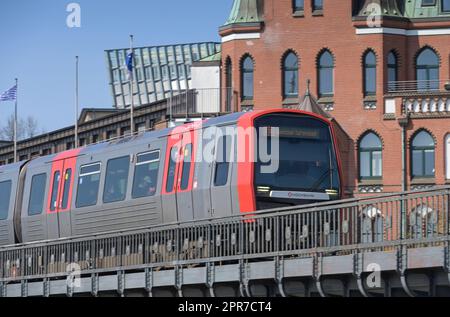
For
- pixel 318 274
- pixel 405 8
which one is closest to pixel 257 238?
pixel 318 274

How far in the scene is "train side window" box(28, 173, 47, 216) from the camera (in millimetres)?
41562

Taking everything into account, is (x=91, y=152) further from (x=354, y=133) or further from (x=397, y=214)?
(x=354, y=133)

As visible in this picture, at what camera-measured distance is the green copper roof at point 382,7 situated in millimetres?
67625

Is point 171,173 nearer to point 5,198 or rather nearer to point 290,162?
point 290,162

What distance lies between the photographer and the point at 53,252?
3431 cm

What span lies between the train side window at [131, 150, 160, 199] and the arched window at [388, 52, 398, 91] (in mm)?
31927

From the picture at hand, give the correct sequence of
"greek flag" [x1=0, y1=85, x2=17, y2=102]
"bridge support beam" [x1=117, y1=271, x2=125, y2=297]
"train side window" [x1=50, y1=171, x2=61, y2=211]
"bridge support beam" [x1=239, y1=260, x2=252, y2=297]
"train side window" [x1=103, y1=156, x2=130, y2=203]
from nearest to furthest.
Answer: "bridge support beam" [x1=239, y1=260, x2=252, y2=297], "bridge support beam" [x1=117, y1=271, x2=125, y2=297], "train side window" [x1=103, y1=156, x2=130, y2=203], "train side window" [x1=50, y1=171, x2=61, y2=211], "greek flag" [x1=0, y1=85, x2=17, y2=102]

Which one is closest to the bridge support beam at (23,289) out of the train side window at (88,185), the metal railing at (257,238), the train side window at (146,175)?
the metal railing at (257,238)

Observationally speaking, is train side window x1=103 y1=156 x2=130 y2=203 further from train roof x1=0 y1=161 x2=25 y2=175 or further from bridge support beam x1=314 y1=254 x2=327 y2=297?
bridge support beam x1=314 y1=254 x2=327 y2=297

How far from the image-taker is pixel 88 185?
1534 inches

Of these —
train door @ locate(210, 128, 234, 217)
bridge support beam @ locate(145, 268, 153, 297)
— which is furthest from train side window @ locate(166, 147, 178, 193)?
bridge support beam @ locate(145, 268, 153, 297)

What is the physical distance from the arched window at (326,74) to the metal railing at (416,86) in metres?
2.52

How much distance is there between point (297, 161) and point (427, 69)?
3618 centimetres

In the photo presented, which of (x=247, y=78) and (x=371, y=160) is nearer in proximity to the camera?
(x=371, y=160)
